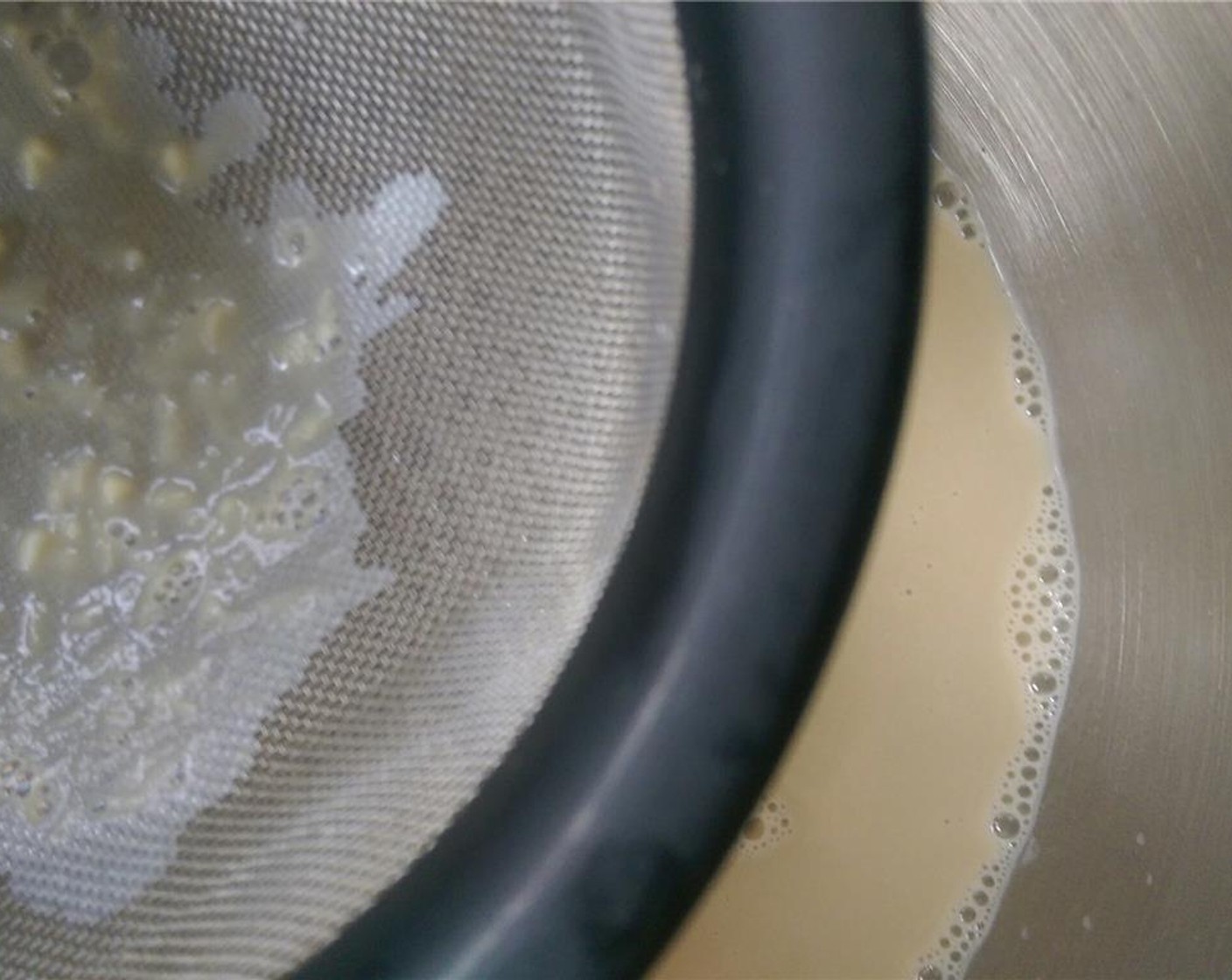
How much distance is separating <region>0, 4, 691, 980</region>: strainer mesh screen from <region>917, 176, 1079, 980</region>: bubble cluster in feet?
1.11

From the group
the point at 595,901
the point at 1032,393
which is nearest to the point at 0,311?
the point at 595,901

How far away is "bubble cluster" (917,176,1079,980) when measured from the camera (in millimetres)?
752

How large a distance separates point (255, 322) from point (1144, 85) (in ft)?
1.92

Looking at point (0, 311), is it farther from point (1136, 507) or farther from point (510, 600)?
point (1136, 507)

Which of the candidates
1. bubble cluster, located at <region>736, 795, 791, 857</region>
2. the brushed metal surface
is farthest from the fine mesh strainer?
the brushed metal surface

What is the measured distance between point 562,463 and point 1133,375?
1.44 feet

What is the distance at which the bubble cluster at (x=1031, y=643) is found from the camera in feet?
2.47

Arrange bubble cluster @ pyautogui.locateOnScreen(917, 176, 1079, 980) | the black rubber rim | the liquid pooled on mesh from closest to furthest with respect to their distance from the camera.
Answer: the black rubber rim
the liquid pooled on mesh
bubble cluster @ pyautogui.locateOnScreen(917, 176, 1079, 980)

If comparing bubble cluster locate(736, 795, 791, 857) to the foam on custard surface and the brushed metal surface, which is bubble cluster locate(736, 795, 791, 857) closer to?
the foam on custard surface

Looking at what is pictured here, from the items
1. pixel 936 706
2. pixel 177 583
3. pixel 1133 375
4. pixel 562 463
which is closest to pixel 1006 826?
pixel 936 706

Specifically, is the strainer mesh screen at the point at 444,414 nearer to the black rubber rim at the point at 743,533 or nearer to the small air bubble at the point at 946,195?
the black rubber rim at the point at 743,533

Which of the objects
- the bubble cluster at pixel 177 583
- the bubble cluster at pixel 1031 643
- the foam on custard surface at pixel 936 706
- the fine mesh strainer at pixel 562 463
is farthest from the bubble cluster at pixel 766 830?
the bubble cluster at pixel 177 583

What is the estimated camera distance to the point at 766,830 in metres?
0.73

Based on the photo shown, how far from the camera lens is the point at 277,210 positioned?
2.24ft
